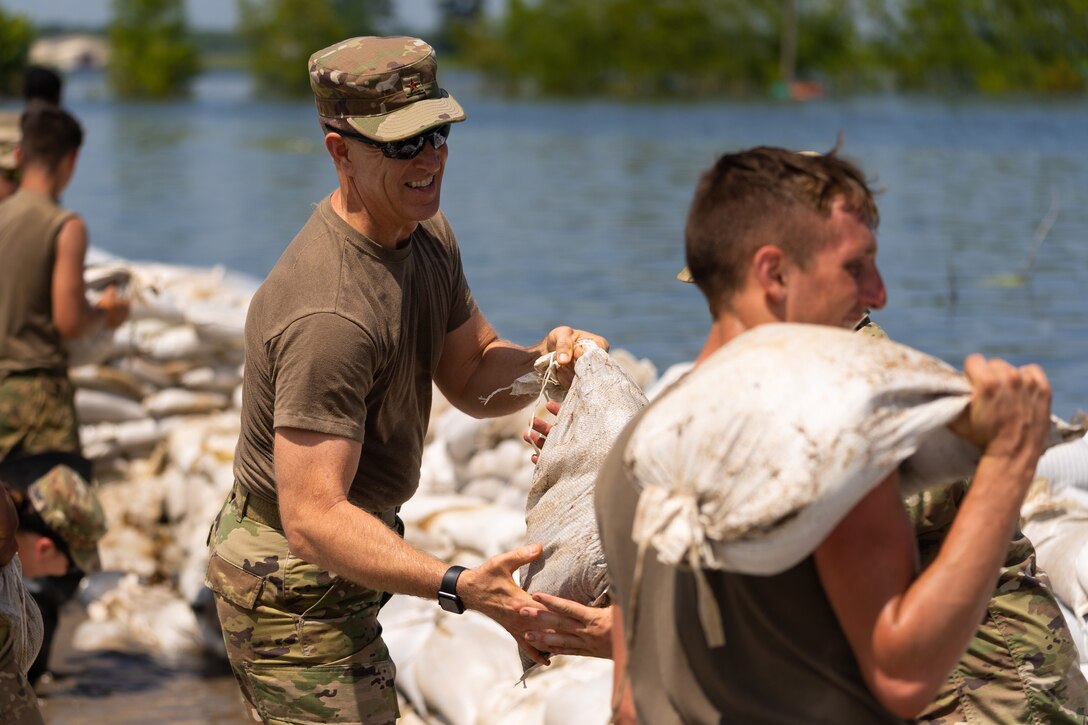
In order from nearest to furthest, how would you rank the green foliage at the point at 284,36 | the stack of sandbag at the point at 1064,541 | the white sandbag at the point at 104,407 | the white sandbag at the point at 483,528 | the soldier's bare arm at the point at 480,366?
the soldier's bare arm at the point at 480,366, the stack of sandbag at the point at 1064,541, the white sandbag at the point at 483,528, the white sandbag at the point at 104,407, the green foliage at the point at 284,36

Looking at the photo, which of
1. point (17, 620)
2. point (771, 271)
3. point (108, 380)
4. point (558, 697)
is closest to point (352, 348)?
point (17, 620)

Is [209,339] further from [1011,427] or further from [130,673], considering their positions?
[1011,427]

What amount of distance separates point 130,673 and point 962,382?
468 centimetres

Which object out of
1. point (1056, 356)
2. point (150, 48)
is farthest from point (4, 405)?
point (150, 48)

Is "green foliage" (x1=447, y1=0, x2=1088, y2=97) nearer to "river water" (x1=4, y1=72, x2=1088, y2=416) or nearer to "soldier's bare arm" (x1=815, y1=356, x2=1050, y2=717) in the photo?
"river water" (x1=4, y1=72, x2=1088, y2=416)

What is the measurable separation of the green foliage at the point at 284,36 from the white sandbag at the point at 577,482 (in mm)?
87997

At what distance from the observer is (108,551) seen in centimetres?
684

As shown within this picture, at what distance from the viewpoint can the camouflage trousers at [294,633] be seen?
2975 millimetres

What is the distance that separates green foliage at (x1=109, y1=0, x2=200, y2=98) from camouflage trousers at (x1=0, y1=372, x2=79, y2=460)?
89.4 m

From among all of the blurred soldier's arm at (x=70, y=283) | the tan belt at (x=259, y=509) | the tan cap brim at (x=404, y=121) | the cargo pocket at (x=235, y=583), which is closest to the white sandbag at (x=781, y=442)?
the tan cap brim at (x=404, y=121)

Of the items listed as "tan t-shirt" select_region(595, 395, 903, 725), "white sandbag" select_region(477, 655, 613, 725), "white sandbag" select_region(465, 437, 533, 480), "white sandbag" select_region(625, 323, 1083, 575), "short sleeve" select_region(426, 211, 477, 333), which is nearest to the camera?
"white sandbag" select_region(625, 323, 1083, 575)

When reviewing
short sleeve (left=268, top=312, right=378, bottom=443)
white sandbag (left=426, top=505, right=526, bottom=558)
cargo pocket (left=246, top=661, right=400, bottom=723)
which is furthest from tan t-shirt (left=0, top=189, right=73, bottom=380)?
short sleeve (left=268, top=312, right=378, bottom=443)

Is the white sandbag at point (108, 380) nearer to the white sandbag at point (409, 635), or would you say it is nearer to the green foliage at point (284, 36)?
the white sandbag at point (409, 635)

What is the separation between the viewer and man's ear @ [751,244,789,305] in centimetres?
184
